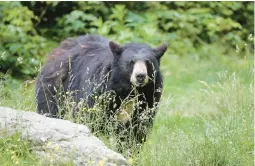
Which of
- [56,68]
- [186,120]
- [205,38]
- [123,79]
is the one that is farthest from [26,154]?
[205,38]

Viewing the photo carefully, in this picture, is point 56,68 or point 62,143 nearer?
point 62,143

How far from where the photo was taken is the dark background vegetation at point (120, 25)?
11.6 meters

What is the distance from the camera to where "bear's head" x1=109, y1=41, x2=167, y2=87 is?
23.9ft

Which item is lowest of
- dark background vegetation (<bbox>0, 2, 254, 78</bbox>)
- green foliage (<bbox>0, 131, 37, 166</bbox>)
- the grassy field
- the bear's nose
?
dark background vegetation (<bbox>0, 2, 254, 78</bbox>)

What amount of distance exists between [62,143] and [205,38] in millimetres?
9902

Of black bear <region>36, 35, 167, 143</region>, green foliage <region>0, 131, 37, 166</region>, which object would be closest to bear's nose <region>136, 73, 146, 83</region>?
black bear <region>36, 35, 167, 143</region>

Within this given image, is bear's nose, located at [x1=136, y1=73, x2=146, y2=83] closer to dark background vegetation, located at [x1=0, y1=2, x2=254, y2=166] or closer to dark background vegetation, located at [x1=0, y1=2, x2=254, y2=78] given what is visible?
dark background vegetation, located at [x1=0, y1=2, x2=254, y2=166]

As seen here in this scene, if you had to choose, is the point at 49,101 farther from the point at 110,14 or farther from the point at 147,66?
the point at 110,14

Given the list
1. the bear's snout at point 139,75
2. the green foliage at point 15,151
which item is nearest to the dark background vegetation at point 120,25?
the bear's snout at point 139,75

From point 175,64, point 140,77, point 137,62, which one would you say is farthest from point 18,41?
point 140,77

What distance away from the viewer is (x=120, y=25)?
13281 mm

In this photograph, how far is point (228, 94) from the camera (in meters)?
8.39

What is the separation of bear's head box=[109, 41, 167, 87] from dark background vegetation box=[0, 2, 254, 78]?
3.60m

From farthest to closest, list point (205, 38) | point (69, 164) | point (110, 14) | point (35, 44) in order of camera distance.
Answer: point (205, 38)
point (110, 14)
point (35, 44)
point (69, 164)
